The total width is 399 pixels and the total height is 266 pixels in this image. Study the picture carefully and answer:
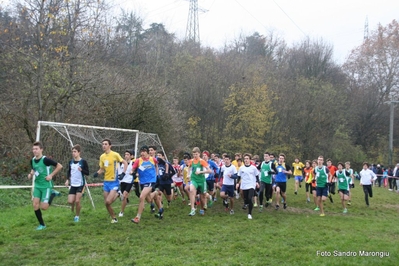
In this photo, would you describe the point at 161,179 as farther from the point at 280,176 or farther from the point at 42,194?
the point at 280,176

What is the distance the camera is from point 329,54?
4697 centimetres

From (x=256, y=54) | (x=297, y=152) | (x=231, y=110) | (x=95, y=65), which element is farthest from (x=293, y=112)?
(x=95, y=65)

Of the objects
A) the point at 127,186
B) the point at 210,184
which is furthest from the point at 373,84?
the point at 127,186

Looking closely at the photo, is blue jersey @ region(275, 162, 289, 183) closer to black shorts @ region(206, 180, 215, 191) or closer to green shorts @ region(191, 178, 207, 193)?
black shorts @ region(206, 180, 215, 191)

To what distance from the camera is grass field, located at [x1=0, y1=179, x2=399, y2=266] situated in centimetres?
651

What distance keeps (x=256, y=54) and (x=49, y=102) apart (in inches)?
1287

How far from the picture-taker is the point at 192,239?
7.93 metres

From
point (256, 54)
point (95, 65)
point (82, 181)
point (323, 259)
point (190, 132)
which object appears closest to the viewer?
point (323, 259)

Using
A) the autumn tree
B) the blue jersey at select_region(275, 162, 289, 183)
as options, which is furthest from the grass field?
the autumn tree

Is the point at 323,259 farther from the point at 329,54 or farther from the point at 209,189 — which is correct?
the point at 329,54

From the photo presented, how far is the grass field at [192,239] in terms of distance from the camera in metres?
6.51

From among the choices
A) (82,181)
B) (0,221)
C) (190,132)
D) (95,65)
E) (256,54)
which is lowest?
(0,221)

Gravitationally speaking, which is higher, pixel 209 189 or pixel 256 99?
pixel 256 99

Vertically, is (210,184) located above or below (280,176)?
below
